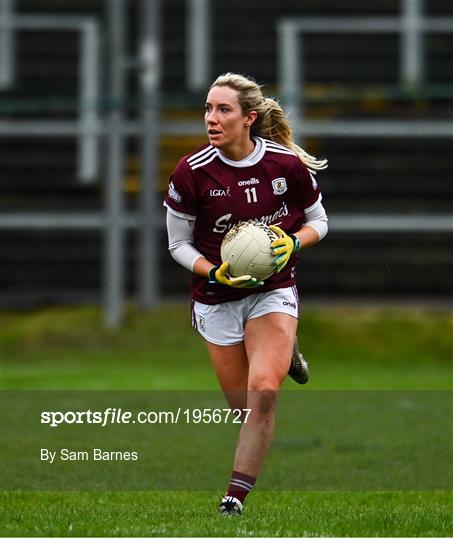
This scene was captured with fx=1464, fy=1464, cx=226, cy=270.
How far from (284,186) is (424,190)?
10.9 m

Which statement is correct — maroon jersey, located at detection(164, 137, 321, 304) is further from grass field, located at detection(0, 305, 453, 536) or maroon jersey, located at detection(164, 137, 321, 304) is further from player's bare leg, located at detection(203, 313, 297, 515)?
grass field, located at detection(0, 305, 453, 536)

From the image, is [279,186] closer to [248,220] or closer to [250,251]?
[248,220]

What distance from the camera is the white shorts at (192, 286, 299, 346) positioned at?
707 cm

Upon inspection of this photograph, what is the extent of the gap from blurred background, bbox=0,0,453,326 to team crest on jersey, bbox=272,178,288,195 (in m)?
9.42

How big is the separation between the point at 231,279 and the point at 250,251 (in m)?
0.18

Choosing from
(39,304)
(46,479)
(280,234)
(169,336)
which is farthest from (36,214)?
(280,234)

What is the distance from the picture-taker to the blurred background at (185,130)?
17.1 m

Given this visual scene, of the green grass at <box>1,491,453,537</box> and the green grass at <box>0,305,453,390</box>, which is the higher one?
the green grass at <box>1,491,453,537</box>

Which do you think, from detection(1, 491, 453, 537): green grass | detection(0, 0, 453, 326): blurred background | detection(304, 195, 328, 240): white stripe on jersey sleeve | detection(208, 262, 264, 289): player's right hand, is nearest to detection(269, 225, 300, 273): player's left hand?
detection(208, 262, 264, 289): player's right hand

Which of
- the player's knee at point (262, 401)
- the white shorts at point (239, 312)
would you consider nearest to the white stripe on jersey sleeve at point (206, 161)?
the white shorts at point (239, 312)

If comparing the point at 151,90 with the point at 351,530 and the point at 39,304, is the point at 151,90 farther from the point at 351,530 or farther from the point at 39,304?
the point at 351,530

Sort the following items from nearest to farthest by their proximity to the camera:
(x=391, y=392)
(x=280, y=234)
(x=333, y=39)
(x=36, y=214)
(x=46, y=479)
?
1. (x=280, y=234)
2. (x=46, y=479)
3. (x=391, y=392)
4. (x=36, y=214)
5. (x=333, y=39)

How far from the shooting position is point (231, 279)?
6.81 m

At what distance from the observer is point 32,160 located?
18703mm
